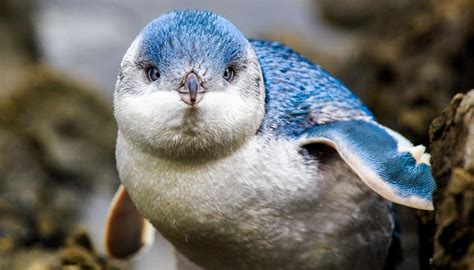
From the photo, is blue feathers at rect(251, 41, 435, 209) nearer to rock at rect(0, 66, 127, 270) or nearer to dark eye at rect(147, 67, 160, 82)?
dark eye at rect(147, 67, 160, 82)

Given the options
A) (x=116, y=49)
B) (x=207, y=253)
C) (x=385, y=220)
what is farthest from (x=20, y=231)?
(x=116, y=49)

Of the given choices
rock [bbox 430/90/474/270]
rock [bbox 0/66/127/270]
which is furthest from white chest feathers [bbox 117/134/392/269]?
rock [bbox 0/66/127/270]

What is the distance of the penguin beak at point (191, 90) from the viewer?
205 centimetres

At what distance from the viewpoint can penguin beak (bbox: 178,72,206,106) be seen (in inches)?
80.7

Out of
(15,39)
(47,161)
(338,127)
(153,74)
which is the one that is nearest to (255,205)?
(338,127)

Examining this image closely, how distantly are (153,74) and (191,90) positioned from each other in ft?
0.54

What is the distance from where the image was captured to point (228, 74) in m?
2.19

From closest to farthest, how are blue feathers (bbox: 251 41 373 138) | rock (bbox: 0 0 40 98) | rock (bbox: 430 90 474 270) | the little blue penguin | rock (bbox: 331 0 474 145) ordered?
rock (bbox: 430 90 474 270)
the little blue penguin
blue feathers (bbox: 251 41 373 138)
rock (bbox: 331 0 474 145)
rock (bbox: 0 0 40 98)

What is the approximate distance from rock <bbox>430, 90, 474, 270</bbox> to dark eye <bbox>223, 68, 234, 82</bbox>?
55 centimetres

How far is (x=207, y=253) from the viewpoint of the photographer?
238 cm

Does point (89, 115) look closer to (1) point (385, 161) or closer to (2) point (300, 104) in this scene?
(2) point (300, 104)

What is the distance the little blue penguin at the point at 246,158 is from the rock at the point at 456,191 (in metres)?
0.07

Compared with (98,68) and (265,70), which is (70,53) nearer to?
(98,68)

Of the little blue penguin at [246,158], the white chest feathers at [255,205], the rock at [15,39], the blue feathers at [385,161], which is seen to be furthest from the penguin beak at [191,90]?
the rock at [15,39]
